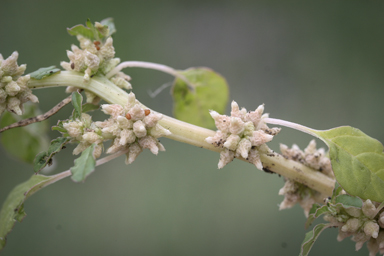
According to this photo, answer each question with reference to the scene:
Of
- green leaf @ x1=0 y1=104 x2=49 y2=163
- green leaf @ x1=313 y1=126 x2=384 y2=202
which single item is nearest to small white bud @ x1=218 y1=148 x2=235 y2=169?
green leaf @ x1=313 y1=126 x2=384 y2=202

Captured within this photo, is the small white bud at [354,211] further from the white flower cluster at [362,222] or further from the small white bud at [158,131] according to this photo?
the small white bud at [158,131]

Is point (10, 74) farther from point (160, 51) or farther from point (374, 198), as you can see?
point (160, 51)

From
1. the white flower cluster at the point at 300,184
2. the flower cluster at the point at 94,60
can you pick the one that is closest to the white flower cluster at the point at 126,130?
the flower cluster at the point at 94,60

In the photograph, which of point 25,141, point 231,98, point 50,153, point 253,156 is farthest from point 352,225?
point 231,98

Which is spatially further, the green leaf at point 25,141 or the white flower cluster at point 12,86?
the green leaf at point 25,141

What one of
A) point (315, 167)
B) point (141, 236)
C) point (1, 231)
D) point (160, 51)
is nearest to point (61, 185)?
point (141, 236)
